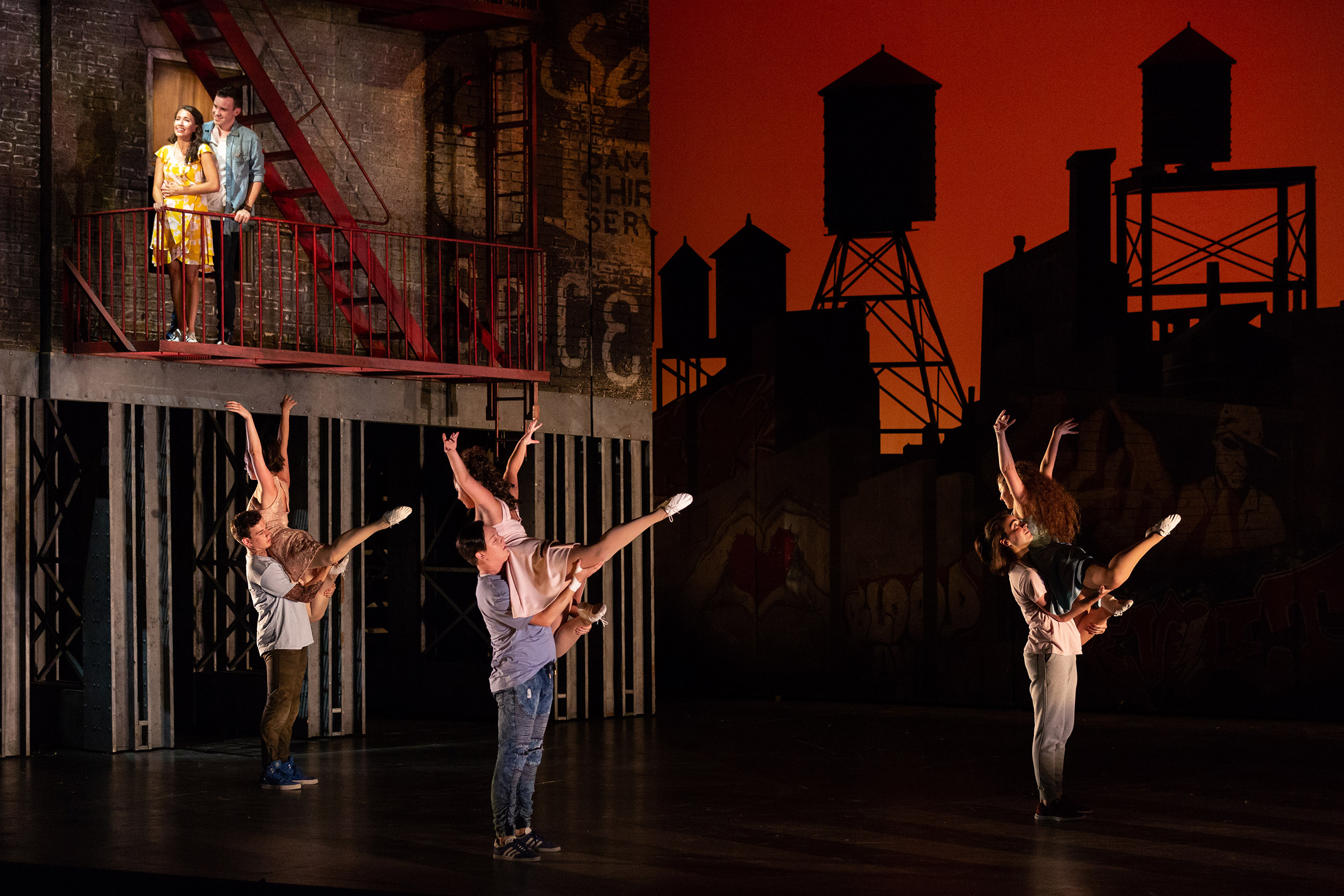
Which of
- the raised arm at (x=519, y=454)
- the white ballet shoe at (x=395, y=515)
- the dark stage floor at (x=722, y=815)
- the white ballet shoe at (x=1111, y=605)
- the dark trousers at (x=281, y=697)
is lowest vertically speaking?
the dark stage floor at (x=722, y=815)

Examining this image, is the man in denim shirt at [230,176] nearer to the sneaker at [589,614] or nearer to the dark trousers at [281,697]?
the dark trousers at [281,697]

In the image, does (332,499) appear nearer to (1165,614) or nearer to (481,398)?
(481,398)

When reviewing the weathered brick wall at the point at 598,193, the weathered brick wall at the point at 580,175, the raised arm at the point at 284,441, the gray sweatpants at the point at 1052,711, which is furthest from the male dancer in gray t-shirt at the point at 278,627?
the weathered brick wall at the point at 598,193

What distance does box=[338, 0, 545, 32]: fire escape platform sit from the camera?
15.2m

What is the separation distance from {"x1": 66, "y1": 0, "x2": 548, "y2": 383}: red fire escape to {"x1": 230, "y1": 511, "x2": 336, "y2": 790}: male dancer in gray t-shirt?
8.25ft

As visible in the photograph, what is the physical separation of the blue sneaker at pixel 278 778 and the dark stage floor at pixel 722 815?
11 cm

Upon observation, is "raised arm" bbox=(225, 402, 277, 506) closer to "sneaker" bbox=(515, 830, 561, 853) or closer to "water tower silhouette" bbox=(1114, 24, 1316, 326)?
"sneaker" bbox=(515, 830, 561, 853)

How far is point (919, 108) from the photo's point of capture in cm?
2147

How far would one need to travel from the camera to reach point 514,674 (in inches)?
347

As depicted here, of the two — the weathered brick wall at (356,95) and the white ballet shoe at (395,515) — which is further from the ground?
the weathered brick wall at (356,95)

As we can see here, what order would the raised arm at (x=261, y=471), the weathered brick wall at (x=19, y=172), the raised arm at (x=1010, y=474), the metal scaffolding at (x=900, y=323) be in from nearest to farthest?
the raised arm at (x=1010, y=474) → the raised arm at (x=261, y=471) → the weathered brick wall at (x=19, y=172) → the metal scaffolding at (x=900, y=323)

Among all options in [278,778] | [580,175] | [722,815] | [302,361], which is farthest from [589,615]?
[580,175]

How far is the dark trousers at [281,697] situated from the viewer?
37.6ft

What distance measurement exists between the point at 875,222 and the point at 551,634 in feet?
44.3
